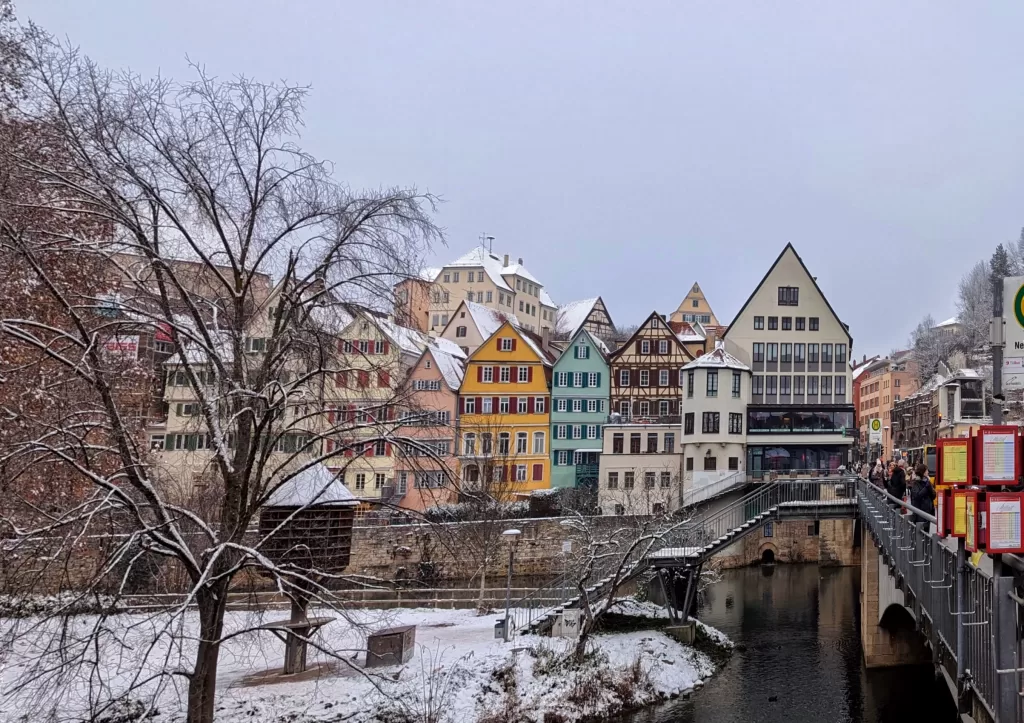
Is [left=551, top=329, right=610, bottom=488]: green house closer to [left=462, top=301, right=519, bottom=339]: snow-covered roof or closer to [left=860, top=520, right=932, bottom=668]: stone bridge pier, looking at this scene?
[left=462, top=301, right=519, bottom=339]: snow-covered roof

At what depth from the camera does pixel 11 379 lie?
10.4 m

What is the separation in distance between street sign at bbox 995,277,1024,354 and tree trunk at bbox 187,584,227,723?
384 inches

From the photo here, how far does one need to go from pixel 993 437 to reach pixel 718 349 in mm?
39023

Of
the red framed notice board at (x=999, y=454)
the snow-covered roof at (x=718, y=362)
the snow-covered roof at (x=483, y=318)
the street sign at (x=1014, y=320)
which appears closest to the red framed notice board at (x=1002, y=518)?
the red framed notice board at (x=999, y=454)

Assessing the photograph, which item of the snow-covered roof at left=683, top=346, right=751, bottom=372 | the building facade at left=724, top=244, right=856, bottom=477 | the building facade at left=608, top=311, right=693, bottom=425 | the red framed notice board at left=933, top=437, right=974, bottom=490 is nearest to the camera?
the red framed notice board at left=933, top=437, right=974, bottom=490

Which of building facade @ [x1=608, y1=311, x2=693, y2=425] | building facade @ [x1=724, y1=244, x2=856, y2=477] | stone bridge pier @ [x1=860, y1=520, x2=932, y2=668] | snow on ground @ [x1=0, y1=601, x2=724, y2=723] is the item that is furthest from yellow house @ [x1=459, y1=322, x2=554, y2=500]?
stone bridge pier @ [x1=860, y1=520, x2=932, y2=668]

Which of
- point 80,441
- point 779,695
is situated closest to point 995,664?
point 80,441

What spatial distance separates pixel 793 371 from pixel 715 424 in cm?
669

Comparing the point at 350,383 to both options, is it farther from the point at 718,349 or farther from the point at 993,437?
the point at 718,349

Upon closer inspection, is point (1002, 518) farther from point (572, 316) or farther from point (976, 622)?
point (572, 316)

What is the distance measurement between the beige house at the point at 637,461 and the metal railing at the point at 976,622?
33.4m

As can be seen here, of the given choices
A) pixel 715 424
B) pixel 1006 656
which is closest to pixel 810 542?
pixel 715 424

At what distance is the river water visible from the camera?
18422 millimetres

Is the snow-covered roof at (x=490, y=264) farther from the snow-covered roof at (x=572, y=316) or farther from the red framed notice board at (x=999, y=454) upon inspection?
the red framed notice board at (x=999, y=454)
